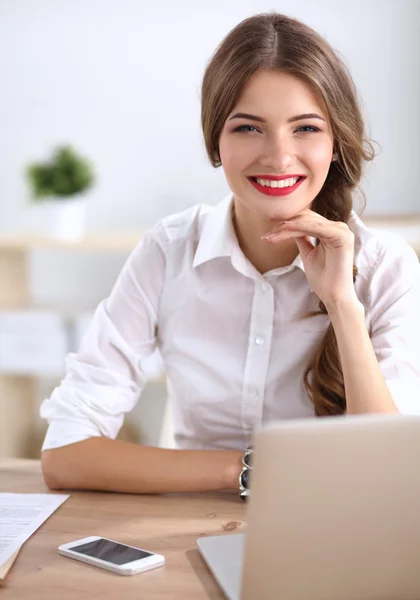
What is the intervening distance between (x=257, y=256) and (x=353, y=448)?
0.90 metres

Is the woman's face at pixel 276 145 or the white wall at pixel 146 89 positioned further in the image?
the white wall at pixel 146 89

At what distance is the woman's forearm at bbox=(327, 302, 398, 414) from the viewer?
1.35 m

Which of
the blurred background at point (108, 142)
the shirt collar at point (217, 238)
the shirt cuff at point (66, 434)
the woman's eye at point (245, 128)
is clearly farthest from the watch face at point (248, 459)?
the blurred background at point (108, 142)

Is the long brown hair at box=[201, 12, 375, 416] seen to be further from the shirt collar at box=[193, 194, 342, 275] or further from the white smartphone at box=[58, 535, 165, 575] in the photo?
the white smartphone at box=[58, 535, 165, 575]

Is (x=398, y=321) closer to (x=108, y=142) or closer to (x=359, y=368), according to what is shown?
(x=359, y=368)

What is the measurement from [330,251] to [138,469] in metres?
0.52

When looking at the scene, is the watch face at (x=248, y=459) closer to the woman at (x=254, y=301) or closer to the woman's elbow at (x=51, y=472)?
the woman at (x=254, y=301)

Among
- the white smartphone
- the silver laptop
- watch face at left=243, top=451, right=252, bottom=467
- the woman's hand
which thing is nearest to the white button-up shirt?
the woman's hand

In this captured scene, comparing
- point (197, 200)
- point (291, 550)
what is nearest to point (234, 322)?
point (291, 550)

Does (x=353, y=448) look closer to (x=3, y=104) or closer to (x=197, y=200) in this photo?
(x=197, y=200)

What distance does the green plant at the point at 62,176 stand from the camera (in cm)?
293

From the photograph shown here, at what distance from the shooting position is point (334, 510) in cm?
78

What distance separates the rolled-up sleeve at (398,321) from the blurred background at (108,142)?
1.18m

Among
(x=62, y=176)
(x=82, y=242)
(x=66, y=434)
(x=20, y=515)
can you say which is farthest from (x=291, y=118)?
(x=62, y=176)
